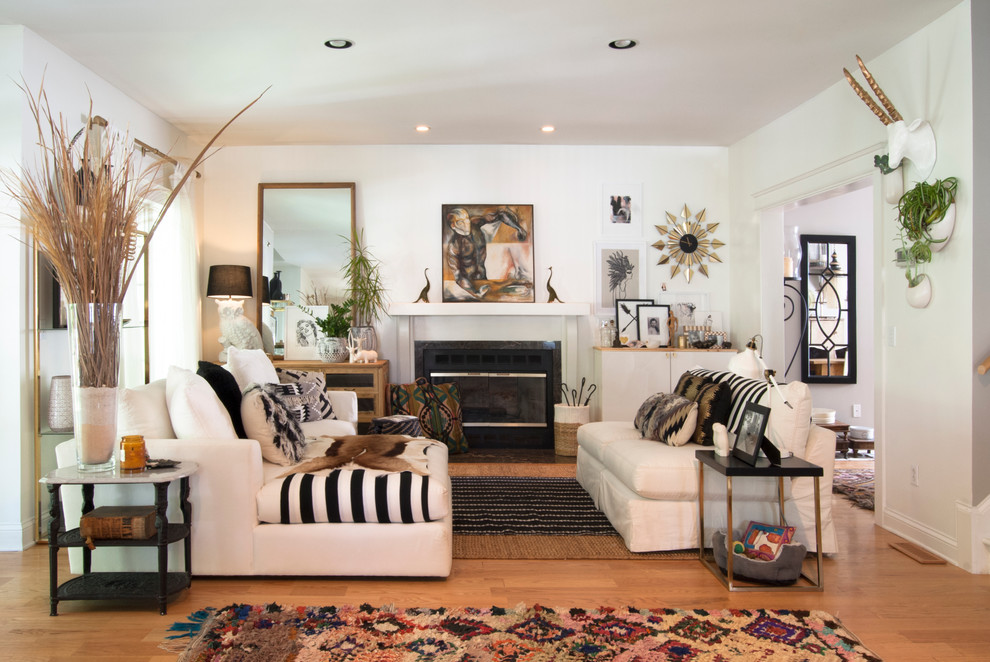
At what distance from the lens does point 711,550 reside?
349cm

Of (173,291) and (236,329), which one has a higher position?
(173,291)

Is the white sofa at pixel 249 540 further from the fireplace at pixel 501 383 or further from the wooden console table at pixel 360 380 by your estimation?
the fireplace at pixel 501 383

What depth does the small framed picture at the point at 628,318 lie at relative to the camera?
20.1 feet

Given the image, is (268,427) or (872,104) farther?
(872,104)

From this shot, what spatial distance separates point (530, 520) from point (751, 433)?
141 centimetres

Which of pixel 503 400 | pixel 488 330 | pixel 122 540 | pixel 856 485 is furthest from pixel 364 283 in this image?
pixel 856 485

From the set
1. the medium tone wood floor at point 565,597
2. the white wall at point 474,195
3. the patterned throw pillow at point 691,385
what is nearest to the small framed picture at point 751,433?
the medium tone wood floor at point 565,597

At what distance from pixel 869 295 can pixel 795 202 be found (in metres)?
1.92

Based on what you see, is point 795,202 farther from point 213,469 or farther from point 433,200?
point 213,469

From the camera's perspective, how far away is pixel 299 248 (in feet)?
20.0

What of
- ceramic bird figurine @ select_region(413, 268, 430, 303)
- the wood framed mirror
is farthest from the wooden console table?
the wood framed mirror

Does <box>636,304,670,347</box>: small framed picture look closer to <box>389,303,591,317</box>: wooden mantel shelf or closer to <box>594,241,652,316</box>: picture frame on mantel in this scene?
<box>594,241,652,316</box>: picture frame on mantel

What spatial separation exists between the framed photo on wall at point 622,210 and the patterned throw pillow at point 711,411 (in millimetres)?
2805

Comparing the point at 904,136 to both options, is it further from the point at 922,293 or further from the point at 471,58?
the point at 471,58
